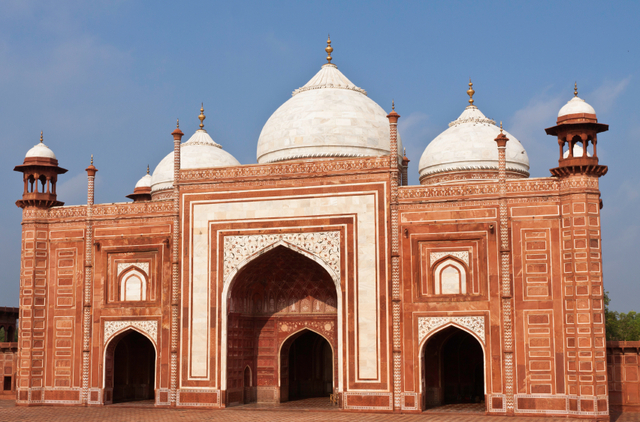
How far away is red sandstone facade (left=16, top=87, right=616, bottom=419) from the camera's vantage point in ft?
47.1

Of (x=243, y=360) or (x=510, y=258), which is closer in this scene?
(x=510, y=258)

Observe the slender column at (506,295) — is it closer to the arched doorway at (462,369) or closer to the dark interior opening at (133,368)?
the arched doorway at (462,369)

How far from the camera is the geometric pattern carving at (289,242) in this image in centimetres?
1577

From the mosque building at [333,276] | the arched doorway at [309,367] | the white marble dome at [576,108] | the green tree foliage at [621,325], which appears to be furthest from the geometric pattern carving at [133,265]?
the green tree foliage at [621,325]

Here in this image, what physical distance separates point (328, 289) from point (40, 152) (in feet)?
23.8

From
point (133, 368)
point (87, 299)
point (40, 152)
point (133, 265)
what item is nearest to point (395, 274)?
point (133, 265)

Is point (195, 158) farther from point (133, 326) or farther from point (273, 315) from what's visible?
point (133, 326)

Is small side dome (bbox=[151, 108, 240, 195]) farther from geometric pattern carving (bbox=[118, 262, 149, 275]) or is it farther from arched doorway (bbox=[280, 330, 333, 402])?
arched doorway (bbox=[280, 330, 333, 402])

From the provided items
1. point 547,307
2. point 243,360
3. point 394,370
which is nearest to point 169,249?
point 243,360

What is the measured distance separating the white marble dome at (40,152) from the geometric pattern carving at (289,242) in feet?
15.9

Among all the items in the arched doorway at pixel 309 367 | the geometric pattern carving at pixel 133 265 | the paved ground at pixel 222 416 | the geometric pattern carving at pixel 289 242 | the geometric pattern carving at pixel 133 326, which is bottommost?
the paved ground at pixel 222 416

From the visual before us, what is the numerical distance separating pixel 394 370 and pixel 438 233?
2750mm

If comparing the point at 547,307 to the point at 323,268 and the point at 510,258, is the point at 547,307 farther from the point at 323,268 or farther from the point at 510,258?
the point at 323,268

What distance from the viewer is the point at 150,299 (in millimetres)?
16766
